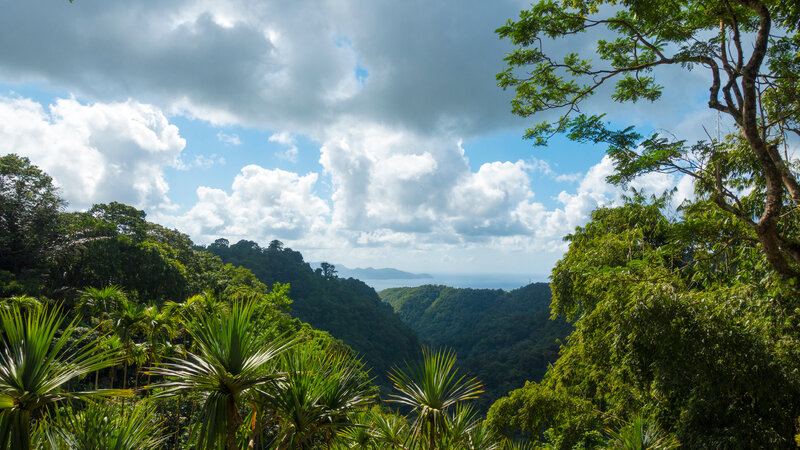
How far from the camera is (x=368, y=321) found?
57.2 meters

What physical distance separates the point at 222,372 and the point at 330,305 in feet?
178

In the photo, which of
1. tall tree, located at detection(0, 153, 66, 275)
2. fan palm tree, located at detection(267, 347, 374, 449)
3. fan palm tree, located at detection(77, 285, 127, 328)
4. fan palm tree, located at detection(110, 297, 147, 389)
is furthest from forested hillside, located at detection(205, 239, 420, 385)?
fan palm tree, located at detection(267, 347, 374, 449)

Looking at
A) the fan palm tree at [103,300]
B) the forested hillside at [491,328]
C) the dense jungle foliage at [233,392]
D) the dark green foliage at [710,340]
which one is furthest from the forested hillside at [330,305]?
the dense jungle foliage at [233,392]

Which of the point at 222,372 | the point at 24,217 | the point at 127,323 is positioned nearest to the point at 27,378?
the point at 222,372

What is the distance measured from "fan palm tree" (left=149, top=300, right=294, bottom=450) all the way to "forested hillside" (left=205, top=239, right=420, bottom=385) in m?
45.7

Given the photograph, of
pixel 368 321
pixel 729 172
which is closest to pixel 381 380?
pixel 368 321

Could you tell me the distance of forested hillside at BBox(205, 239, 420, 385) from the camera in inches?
2009

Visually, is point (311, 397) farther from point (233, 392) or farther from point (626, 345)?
point (626, 345)

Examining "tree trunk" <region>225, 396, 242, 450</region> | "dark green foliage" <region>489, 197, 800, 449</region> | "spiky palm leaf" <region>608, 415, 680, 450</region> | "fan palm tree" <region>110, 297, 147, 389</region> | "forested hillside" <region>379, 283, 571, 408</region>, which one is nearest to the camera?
"tree trunk" <region>225, 396, 242, 450</region>

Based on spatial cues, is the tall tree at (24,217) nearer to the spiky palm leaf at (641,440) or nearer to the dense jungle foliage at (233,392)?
the dense jungle foliage at (233,392)

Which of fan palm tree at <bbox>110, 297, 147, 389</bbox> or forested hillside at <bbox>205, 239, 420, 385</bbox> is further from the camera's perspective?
forested hillside at <bbox>205, 239, 420, 385</bbox>

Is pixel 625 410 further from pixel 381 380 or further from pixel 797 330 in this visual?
pixel 381 380

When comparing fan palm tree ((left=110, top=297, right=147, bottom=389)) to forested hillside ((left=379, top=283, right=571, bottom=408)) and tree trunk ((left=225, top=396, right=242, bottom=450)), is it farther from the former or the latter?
forested hillside ((left=379, top=283, right=571, bottom=408))

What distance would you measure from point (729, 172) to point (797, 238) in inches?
75.8
